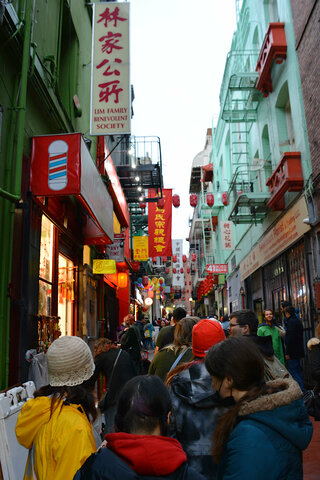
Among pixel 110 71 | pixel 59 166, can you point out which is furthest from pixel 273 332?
pixel 110 71

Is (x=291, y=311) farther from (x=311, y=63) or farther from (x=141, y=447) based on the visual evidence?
(x=141, y=447)

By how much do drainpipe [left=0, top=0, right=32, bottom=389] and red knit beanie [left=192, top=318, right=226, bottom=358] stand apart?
3.11 m

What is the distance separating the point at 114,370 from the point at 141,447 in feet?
14.5

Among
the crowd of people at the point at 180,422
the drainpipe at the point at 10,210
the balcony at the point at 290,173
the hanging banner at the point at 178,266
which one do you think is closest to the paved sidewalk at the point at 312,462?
the crowd of people at the point at 180,422

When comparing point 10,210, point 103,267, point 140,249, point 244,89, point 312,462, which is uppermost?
point 244,89

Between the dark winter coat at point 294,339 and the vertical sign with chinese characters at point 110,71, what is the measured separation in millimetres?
5227

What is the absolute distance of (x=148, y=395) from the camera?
6.02 ft

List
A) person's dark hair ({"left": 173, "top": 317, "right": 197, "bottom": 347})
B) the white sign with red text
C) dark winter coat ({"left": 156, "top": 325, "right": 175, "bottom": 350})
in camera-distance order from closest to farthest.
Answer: person's dark hair ({"left": 173, "top": 317, "right": 197, "bottom": 347})
dark winter coat ({"left": 156, "top": 325, "right": 175, "bottom": 350})
the white sign with red text

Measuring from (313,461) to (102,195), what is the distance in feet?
19.9

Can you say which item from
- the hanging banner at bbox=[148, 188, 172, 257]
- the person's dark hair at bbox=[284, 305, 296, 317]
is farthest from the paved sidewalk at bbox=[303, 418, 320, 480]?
the hanging banner at bbox=[148, 188, 172, 257]

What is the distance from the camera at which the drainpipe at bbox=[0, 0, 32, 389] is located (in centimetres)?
531

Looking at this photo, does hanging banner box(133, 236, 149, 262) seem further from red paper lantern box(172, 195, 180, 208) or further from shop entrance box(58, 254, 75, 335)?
shop entrance box(58, 254, 75, 335)

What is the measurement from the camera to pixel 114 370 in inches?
233

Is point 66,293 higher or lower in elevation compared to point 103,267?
lower
